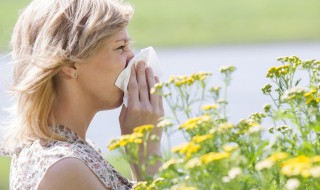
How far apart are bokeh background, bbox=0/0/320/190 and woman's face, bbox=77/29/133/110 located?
6667 mm

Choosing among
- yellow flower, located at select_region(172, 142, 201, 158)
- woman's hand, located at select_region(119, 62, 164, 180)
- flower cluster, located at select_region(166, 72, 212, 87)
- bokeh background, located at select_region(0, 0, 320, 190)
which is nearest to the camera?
yellow flower, located at select_region(172, 142, 201, 158)

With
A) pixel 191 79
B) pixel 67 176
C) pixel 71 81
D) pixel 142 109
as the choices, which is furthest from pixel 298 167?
pixel 71 81

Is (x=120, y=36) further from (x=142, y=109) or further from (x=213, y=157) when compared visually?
(x=213, y=157)

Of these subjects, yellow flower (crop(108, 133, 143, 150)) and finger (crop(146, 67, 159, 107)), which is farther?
finger (crop(146, 67, 159, 107))

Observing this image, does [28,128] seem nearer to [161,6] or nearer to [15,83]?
[15,83]

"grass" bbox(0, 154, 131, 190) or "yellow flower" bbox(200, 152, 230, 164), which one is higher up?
"yellow flower" bbox(200, 152, 230, 164)

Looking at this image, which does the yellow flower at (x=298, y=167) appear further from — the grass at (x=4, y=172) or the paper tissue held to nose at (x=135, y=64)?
the grass at (x=4, y=172)

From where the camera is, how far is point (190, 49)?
11906 millimetres

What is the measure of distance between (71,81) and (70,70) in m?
0.03

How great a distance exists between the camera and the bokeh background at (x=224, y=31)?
991 cm

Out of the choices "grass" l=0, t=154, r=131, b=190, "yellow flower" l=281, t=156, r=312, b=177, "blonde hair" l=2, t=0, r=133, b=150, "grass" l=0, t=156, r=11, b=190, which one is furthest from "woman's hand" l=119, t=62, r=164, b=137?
"grass" l=0, t=156, r=11, b=190

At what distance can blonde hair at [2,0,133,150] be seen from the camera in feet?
5.66

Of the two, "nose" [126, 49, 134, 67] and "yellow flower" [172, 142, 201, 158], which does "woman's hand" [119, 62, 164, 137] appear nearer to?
"nose" [126, 49, 134, 67]

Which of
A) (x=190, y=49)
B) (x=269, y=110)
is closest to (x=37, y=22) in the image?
(x=269, y=110)
